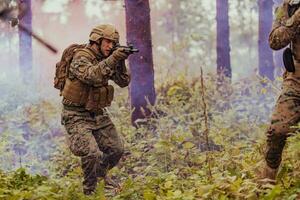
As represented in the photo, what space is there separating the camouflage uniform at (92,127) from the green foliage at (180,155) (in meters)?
0.32

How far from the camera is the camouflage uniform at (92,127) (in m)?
6.61

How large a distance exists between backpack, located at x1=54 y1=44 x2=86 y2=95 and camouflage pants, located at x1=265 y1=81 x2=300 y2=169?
2769 millimetres

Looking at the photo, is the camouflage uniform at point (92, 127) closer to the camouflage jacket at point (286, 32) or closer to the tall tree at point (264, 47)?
the camouflage jacket at point (286, 32)

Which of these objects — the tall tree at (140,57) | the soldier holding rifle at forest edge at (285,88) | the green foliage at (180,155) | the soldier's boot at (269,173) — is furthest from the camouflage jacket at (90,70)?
the tall tree at (140,57)

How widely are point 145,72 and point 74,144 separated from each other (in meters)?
4.03

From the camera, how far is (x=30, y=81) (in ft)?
57.8

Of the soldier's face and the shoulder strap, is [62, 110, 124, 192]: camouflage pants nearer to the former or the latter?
the shoulder strap

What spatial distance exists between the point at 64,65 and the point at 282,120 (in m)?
2.96

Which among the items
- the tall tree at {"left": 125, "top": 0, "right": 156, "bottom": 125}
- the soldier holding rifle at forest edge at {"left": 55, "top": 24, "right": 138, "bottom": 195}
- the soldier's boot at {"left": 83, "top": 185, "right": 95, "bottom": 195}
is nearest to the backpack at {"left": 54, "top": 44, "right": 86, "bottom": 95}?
the soldier holding rifle at forest edge at {"left": 55, "top": 24, "right": 138, "bottom": 195}

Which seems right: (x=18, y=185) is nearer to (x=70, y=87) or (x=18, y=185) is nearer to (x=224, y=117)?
(x=70, y=87)

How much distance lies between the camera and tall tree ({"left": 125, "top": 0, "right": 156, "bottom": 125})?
10289 millimetres

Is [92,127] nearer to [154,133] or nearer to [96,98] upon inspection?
[96,98]

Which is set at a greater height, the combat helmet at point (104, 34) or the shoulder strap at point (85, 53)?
the combat helmet at point (104, 34)

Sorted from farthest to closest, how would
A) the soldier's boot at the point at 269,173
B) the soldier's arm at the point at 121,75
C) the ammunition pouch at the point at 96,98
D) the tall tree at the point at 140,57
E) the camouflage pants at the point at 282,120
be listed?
1. the tall tree at the point at 140,57
2. the soldier's arm at the point at 121,75
3. the ammunition pouch at the point at 96,98
4. the soldier's boot at the point at 269,173
5. the camouflage pants at the point at 282,120
